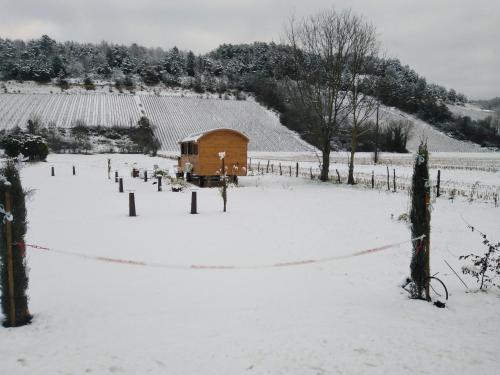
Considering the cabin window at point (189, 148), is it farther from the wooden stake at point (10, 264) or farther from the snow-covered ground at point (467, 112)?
the snow-covered ground at point (467, 112)

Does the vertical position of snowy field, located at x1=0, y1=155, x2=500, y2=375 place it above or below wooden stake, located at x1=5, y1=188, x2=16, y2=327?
below

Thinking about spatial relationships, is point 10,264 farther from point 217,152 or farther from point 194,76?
point 194,76

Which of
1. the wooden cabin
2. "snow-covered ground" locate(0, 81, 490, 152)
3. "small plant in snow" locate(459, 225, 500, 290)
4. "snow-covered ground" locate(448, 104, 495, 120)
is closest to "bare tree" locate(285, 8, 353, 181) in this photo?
the wooden cabin

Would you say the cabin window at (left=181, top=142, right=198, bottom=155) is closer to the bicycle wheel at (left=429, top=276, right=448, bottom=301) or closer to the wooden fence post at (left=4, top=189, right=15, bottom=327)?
the bicycle wheel at (left=429, top=276, right=448, bottom=301)

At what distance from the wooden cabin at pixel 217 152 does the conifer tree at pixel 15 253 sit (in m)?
15.7

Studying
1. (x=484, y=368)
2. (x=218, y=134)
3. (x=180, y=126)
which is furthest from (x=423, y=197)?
(x=180, y=126)

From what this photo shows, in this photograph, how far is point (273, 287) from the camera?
5.46 m

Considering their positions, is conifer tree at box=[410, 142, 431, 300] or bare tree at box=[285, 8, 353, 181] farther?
bare tree at box=[285, 8, 353, 181]

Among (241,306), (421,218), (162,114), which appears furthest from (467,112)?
(241,306)

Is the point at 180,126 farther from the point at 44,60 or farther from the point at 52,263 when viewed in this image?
the point at 52,263

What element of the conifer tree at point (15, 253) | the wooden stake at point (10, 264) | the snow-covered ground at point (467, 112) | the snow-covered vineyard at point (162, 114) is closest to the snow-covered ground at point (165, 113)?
the snow-covered vineyard at point (162, 114)

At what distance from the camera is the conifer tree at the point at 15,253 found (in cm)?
393

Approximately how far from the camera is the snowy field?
11.3ft

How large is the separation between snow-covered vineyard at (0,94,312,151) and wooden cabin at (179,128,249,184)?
36021 mm
